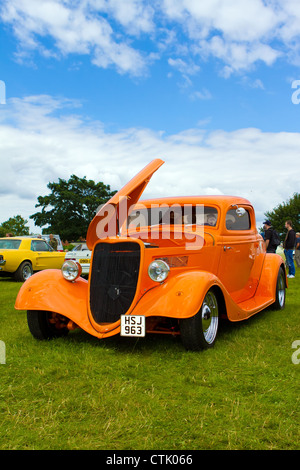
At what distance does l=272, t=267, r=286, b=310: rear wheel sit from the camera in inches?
272

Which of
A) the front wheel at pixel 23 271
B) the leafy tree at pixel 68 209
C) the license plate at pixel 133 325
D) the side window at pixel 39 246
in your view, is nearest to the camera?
the license plate at pixel 133 325

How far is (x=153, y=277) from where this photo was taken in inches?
170

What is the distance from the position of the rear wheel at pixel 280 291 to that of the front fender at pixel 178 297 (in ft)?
9.48

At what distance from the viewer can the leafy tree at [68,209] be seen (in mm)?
50938

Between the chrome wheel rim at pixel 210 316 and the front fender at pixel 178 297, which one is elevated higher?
the front fender at pixel 178 297

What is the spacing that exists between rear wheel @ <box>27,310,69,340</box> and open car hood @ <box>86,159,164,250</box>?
979mm

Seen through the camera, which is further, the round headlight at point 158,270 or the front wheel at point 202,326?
the round headlight at point 158,270

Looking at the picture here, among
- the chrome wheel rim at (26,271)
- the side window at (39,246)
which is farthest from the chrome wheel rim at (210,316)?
the side window at (39,246)

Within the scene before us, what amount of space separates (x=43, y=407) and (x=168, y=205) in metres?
3.57

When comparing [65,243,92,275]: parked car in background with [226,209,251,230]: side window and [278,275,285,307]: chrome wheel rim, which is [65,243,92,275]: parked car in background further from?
[226,209,251,230]: side window

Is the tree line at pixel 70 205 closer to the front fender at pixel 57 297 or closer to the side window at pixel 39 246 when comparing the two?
the side window at pixel 39 246

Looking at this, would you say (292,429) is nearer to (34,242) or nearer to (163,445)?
(163,445)

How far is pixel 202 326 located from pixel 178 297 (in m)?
0.46
